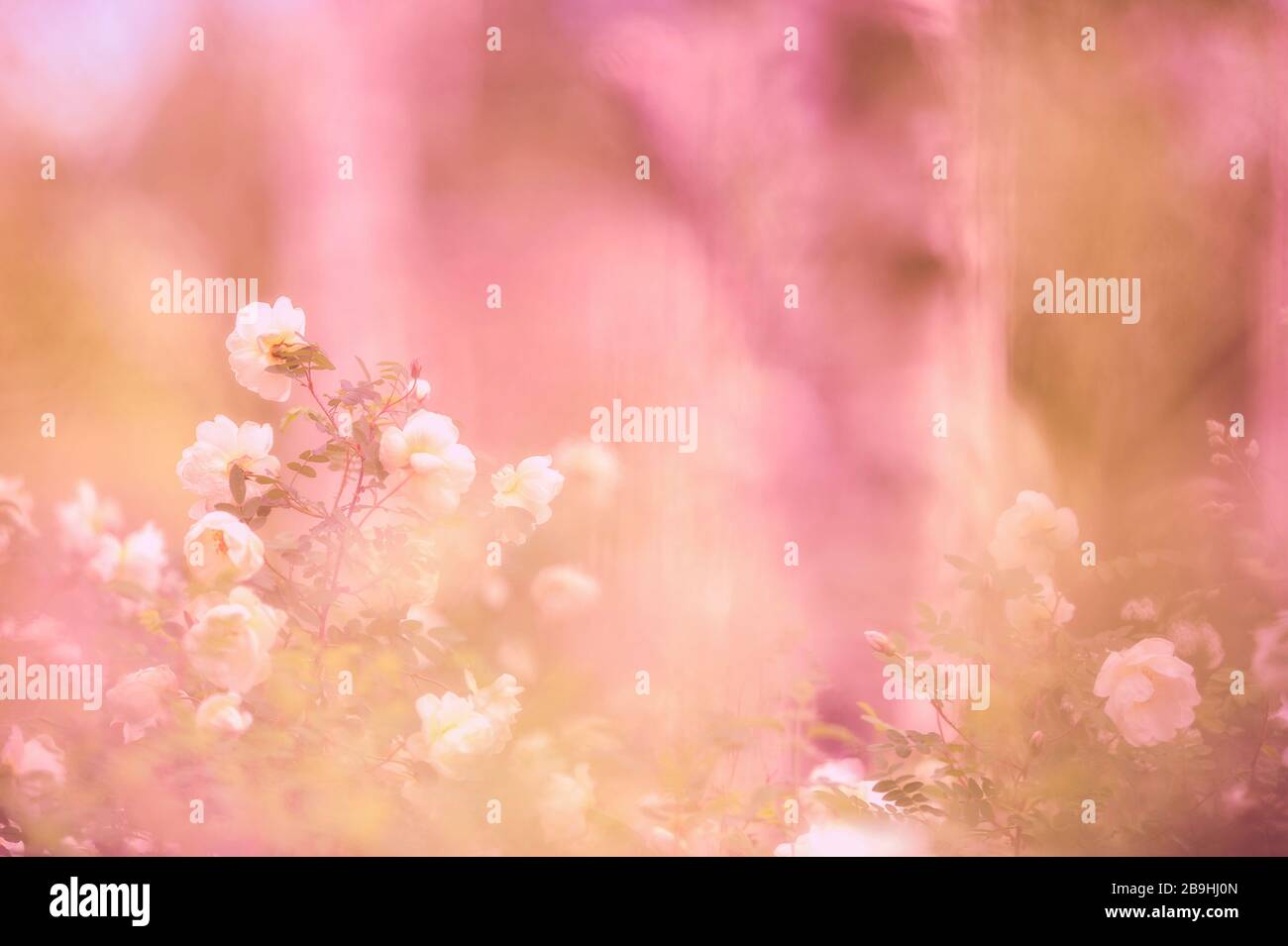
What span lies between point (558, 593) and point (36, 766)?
95cm

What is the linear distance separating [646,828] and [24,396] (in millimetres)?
1332

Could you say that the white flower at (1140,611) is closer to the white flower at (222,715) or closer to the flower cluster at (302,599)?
the flower cluster at (302,599)

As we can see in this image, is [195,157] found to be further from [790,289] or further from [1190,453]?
[1190,453]

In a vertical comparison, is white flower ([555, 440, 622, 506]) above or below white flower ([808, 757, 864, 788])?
above

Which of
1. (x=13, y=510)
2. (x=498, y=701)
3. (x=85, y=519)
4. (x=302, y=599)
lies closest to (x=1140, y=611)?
(x=498, y=701)

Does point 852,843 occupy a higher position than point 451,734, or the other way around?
point 451,734

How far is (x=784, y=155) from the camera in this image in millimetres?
1855

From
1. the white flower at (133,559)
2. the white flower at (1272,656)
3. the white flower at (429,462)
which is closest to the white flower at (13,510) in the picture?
the white flower at (133,559)

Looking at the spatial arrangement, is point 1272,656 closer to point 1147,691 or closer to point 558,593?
point 1147,691

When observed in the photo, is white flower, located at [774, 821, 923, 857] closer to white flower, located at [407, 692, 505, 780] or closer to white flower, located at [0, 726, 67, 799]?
white flower, located at [407, 692, 505, 780]

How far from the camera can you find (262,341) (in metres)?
1.71

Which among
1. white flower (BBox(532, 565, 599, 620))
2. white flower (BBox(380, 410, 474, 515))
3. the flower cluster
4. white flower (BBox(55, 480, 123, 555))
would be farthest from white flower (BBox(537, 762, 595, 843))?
white flower (BBox(55, 480, 123, 555))

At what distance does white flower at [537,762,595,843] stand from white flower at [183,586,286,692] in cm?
52

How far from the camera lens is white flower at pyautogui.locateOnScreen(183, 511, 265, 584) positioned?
164 centimetres
